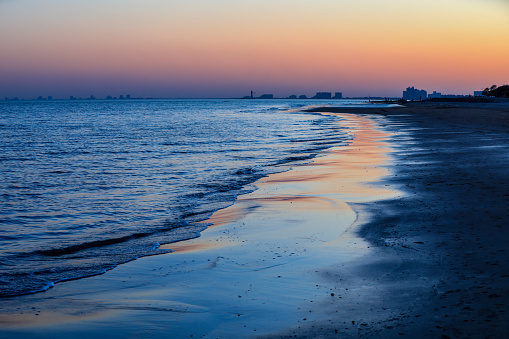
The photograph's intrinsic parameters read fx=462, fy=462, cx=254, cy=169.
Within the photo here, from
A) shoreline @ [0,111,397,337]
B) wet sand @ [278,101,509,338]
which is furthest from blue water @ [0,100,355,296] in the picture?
wet sand @ [278,101,509,338]

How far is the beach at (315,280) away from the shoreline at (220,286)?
0.06ft

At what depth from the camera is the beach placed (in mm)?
4230

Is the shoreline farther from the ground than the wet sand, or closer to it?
closer to it

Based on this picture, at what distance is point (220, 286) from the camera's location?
537cm

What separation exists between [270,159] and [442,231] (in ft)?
41.4

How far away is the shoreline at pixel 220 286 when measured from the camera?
173 inches

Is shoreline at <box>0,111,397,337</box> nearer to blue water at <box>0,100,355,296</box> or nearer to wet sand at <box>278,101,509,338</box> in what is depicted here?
wet sand at <box>278,101,509,338</box>

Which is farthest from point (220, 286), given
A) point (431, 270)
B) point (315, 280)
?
point (431, 270)

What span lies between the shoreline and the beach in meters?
0.02

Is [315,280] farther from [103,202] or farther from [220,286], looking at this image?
[103,202]

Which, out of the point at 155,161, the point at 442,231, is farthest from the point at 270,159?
the point at 442,231

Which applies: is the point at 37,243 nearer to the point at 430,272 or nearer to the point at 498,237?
the point at 430,272

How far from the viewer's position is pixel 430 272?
539cm

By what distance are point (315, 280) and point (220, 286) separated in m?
1.11
